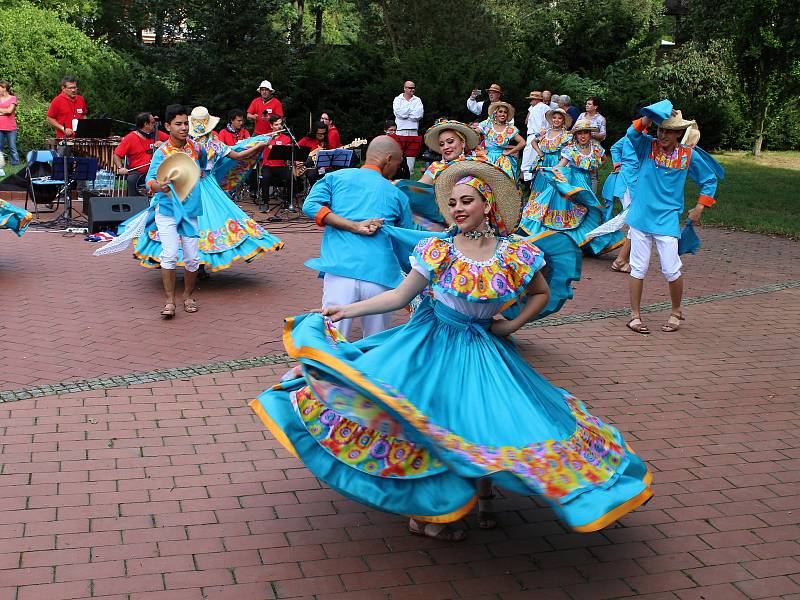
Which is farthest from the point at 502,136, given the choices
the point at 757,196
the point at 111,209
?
the point at 757,196

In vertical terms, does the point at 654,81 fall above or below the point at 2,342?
above

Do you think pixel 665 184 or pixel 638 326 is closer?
pixel 665 184

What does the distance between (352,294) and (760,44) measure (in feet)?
66.0

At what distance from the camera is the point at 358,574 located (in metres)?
4.41

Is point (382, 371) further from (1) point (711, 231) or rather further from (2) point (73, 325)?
(1) point (711, 231)

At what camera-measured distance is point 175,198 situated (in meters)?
8.70

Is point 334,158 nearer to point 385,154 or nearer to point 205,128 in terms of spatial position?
point 205,128

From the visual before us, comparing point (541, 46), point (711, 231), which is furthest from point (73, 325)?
point (541, 46)

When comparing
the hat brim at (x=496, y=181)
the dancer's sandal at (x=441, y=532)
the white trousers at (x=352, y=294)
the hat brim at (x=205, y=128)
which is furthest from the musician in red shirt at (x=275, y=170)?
the dancer's sandal at (x=441, y=532)

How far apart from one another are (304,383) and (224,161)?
18.6ft

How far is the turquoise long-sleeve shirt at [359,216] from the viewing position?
6430 millimetres

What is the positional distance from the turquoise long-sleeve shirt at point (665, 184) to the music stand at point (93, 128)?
842 cm

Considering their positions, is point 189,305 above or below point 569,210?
below

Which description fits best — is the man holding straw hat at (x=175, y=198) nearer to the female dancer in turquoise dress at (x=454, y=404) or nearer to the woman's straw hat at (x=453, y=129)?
the woman's straw hat at (x=453, y=129)
